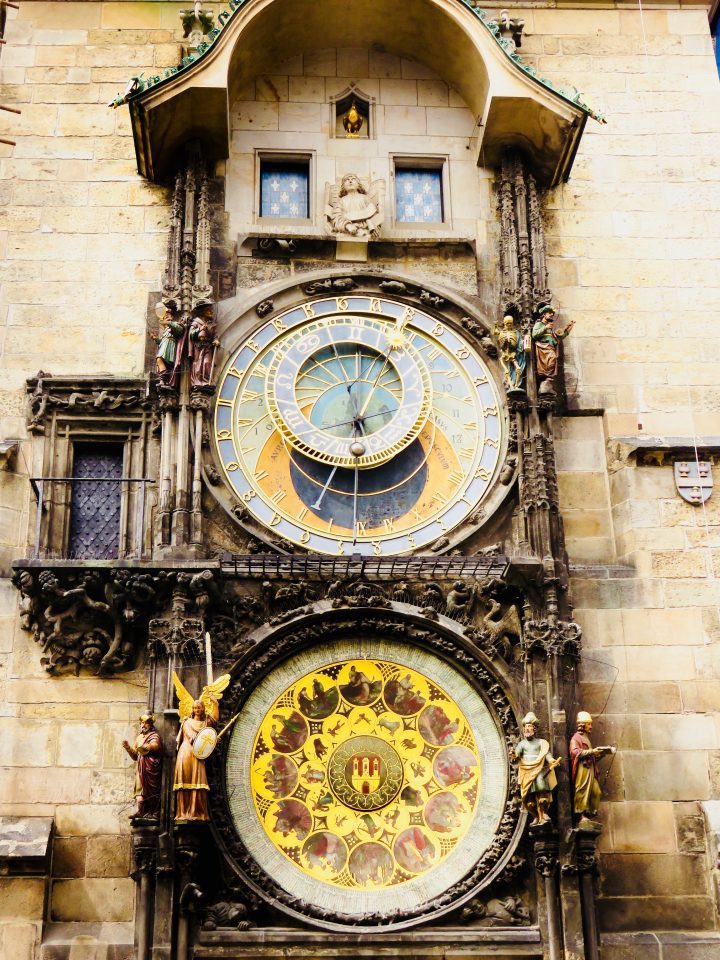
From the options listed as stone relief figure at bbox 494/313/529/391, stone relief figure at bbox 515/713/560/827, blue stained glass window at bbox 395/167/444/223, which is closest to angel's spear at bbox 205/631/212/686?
stone relief figure at bbox 515/713/560/827

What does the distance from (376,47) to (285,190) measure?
5.16 ft

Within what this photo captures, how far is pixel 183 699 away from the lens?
35.3ft

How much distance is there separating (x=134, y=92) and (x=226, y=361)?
220 centimetres

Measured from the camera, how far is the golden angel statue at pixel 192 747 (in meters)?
10.4

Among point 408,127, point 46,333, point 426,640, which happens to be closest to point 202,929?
point 426,640

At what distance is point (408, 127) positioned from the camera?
526 inches

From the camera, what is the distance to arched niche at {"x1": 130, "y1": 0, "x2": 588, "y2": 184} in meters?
12.5

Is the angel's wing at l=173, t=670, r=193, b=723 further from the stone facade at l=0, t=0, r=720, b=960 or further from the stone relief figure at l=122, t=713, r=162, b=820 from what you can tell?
the stone facade at l=0, t=0, r=720, b=960

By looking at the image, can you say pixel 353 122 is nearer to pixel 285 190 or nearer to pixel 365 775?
pixel 285 190

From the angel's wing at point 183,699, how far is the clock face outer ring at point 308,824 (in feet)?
1.09

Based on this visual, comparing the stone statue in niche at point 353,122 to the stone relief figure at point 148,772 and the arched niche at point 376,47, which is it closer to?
the arched niche at point 376,47

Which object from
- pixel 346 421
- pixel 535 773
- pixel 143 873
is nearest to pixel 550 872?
pixel 535 773

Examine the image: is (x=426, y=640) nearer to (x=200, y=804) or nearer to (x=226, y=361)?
(x=200, y=804)

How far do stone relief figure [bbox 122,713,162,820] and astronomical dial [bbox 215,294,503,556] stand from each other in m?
1.95
